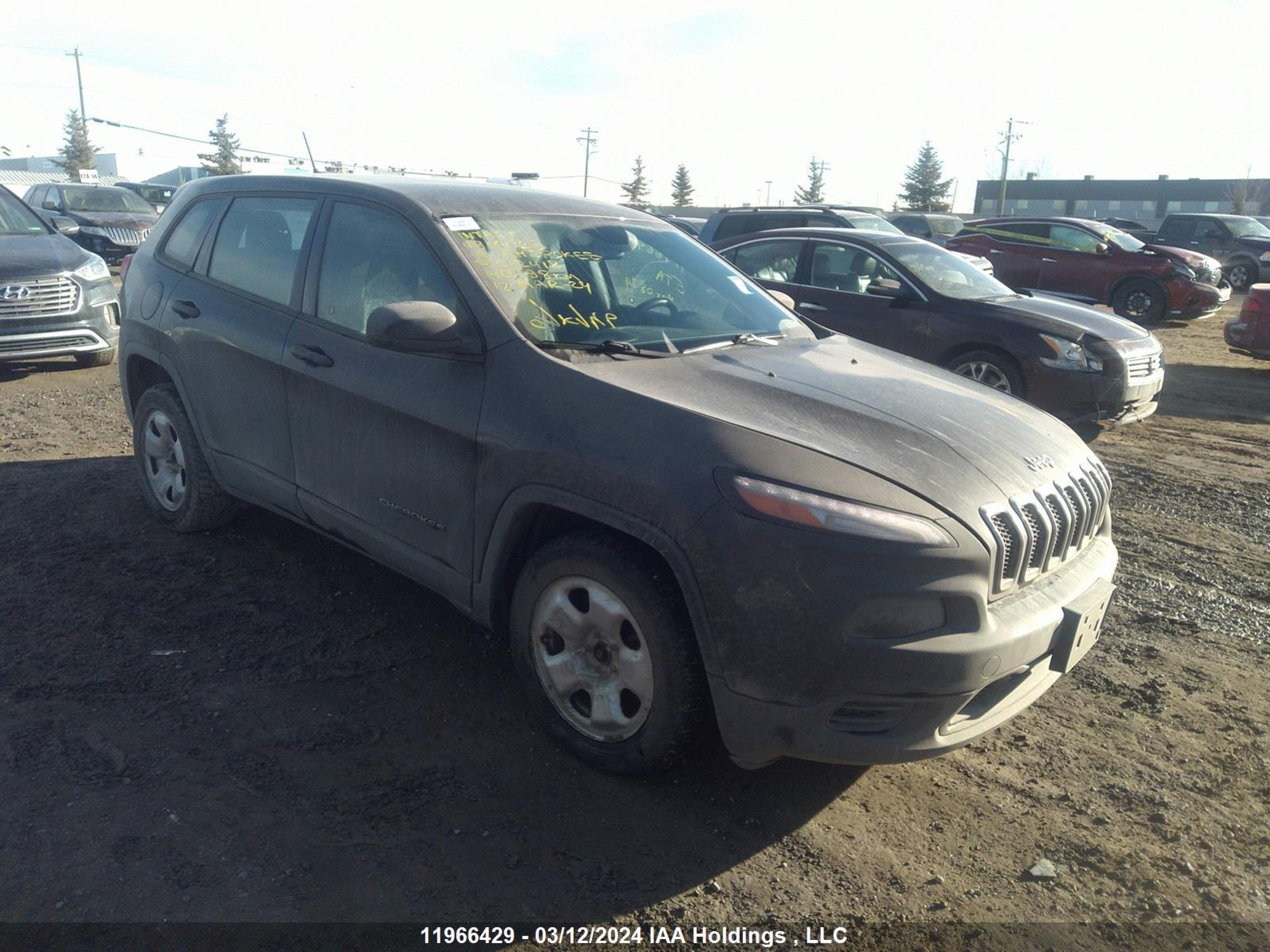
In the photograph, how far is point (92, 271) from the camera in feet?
30.6

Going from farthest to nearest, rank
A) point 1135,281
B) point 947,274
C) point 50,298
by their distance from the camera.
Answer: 1. point 1135,281
2. point 50,298
3. point 947,274

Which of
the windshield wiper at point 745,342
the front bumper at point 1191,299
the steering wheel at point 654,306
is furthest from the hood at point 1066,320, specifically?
the front bumper at point 1191,299

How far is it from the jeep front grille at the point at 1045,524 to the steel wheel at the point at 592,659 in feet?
3.45

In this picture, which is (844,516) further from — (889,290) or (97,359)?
(97,359)

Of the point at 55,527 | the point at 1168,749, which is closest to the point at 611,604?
the point at 1168,749

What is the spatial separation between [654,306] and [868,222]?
1479 cm

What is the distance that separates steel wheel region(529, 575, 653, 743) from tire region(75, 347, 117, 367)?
328 inches

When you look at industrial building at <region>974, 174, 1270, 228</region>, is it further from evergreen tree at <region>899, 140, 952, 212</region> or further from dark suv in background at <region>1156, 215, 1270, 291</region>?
dark suv in background at <region>1156, 215, 1270, 291</region>

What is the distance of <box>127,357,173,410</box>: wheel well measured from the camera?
5188 mm

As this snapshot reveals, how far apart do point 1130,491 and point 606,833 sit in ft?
16.3

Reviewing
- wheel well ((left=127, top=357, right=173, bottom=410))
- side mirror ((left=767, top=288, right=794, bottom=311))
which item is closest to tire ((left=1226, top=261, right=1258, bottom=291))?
side mirror ((left=767, top=288, right=794, bottom=311))

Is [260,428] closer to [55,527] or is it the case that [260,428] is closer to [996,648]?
[55,527]

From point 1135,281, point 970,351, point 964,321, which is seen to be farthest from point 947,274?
point 1135,281

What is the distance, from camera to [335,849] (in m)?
2.78
